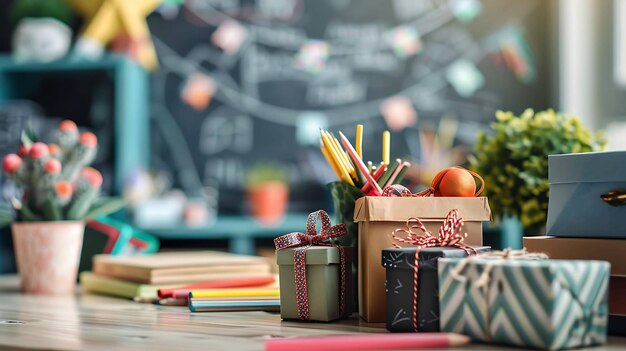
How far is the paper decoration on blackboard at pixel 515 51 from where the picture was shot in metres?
3.36

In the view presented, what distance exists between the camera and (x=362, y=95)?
3.36 m

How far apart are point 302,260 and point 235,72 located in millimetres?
2461

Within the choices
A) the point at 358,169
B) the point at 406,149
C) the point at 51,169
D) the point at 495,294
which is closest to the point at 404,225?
the point at 358,169

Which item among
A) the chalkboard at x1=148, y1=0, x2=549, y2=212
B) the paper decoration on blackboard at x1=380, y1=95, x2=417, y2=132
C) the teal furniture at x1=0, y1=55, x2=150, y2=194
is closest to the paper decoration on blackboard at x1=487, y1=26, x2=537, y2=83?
the chalkboard at x1=148, y1=0, x2=549, y2=212

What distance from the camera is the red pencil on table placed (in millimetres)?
1227

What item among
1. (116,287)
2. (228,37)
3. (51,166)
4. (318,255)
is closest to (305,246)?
(318,255)

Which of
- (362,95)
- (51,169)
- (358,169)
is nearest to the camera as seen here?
(358,169)

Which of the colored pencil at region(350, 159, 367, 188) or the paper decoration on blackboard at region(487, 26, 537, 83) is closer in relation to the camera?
the colored pencil at region(350, 159, 367, 188)

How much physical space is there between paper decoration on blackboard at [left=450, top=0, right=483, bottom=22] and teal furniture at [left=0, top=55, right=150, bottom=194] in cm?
139

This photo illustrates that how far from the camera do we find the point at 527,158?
1.51 m

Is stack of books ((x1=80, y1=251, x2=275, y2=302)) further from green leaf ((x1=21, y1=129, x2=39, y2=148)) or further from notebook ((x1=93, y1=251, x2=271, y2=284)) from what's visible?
green leaf ((x1=21, y1=129, x2=39, y2=148))

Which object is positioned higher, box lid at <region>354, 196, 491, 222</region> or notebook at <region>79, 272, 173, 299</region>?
box lid at <region>354, 196, 491, 222</region>

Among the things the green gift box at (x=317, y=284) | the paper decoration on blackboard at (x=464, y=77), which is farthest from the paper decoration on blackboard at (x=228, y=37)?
the green gift box at (x=317, y=284)

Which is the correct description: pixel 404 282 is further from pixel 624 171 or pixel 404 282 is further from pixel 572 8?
pixel 572 8
